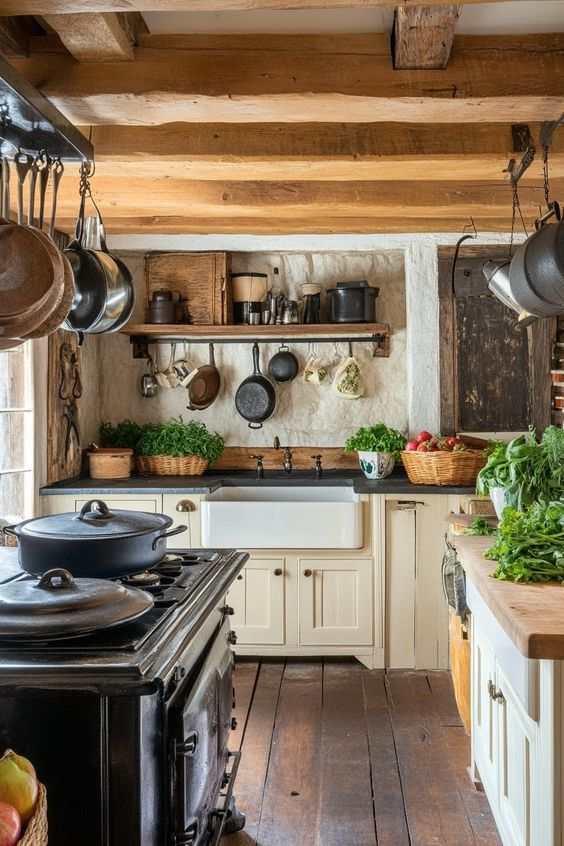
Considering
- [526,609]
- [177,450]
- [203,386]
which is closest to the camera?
[526,609]

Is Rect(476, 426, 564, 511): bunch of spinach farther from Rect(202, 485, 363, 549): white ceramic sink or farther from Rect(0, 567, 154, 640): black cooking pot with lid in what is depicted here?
Rect(0, 567, 154, 640): black cooking pot with lid

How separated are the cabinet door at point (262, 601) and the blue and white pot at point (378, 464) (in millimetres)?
718

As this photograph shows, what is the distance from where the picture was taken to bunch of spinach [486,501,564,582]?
8.25ft

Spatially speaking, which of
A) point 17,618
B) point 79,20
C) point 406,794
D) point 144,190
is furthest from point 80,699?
point 144,190

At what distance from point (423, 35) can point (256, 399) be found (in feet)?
10.9

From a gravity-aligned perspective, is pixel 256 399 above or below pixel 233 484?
above

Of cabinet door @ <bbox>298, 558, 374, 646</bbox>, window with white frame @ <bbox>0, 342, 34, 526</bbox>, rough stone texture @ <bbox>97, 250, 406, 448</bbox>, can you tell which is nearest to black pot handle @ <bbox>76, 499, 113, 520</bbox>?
window with white frame @ <bbox>0, 342, 34, 526</bbox>

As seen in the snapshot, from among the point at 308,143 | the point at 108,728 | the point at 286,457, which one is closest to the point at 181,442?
the point at 286,457

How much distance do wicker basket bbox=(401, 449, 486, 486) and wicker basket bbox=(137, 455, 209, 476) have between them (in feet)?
4.26

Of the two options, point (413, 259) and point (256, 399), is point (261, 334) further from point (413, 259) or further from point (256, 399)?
point (413, 259)

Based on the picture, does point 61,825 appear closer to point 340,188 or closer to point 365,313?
point 340,188

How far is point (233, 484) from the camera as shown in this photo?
506cm

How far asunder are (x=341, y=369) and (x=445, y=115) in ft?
Answer: 9.33

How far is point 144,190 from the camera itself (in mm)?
4000
